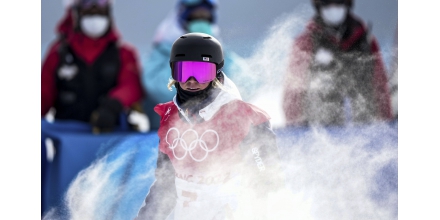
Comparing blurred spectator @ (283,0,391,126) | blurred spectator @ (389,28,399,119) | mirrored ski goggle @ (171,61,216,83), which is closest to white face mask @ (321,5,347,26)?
blurred spectator @ (283,0,391,126)

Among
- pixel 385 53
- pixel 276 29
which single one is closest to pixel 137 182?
pixel 276 29

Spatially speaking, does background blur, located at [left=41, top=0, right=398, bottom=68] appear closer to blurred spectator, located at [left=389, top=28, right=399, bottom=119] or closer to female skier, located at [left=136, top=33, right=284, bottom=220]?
blurred spectator, located at [left=389, top=28, right=399, bottom=119]

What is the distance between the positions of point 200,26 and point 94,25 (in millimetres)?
1220

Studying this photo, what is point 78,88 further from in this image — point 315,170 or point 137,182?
point 315,170

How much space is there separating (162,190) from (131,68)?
148 cm

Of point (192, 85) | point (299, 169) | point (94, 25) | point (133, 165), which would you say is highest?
point (192, 85)

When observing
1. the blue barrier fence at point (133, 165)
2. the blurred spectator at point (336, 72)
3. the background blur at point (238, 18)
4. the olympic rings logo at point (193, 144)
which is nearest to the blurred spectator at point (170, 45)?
the background blur at point (238, 18)

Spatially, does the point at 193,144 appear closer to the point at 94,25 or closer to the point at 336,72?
the point at 336,72

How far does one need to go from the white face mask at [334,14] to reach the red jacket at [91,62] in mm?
1508

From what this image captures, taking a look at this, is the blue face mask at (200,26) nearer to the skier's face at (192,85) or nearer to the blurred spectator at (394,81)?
the skier's face at (192,85)

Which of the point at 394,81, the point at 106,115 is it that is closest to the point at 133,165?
the point at 106,115

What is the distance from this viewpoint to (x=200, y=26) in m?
3.54

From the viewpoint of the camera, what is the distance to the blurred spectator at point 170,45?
349 centimetres

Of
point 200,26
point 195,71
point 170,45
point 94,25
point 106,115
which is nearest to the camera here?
point 195,71
